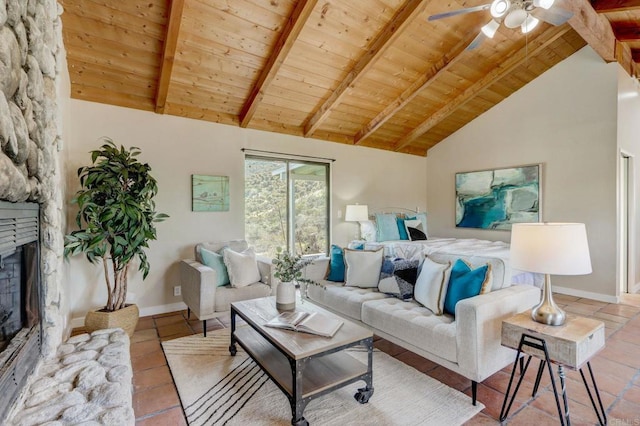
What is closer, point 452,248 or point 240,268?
point 240,268

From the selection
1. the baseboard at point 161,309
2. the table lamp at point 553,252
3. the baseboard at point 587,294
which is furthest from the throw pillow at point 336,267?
the baseboard at point 587,294

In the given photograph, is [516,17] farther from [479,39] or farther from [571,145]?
[571,145]

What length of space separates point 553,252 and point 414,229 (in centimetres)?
353

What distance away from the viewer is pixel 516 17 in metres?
2.60

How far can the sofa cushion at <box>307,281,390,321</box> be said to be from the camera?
9.23ft

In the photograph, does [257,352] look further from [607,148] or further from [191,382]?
[607,148]

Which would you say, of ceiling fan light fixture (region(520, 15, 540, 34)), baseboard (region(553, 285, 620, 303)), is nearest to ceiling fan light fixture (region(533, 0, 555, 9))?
ceiling fan light fixture (region(520, 15, 540, 34))

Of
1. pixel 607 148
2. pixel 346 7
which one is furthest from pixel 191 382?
pixel 607 148

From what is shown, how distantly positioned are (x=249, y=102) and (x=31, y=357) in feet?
10.9

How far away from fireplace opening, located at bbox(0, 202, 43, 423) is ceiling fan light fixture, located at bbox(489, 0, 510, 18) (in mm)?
3357

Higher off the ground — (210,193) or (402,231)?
(210,193)

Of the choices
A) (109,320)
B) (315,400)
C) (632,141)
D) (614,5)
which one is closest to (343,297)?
(315,400)

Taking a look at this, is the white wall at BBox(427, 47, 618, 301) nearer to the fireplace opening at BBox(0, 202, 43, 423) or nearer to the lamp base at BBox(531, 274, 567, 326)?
the lamp base at BBox(531, 274, 567, 326)

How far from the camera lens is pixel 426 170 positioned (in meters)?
6.70
